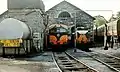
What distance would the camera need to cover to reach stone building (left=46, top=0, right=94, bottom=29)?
52250 millimetres

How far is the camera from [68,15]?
174 ft

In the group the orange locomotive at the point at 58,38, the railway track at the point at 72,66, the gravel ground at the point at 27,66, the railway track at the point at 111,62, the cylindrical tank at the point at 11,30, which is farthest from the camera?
the orange locomotive at the point at 58,38

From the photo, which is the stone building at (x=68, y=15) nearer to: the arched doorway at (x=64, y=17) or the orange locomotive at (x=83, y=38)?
the arched doorway at (x=64, y=17)

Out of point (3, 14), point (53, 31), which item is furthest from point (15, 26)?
point (3, 14)

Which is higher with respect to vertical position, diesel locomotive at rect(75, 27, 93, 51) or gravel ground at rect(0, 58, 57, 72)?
diesel locomotive at rect(75, 27, 93, 51)

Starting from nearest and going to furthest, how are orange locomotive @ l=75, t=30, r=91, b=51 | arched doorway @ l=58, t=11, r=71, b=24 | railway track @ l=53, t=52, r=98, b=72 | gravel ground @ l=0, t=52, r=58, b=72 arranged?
railway track @ l=53, t=52, r=98, b=72
gravel ground @ l=0, t=52, r=58, b=72
orange locomotive @ l=75, t=30, r=91, b=51
arched doorway @ l=58, t=11, r=71, b=24

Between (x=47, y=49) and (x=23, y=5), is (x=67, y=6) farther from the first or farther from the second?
(x=47, y=49)

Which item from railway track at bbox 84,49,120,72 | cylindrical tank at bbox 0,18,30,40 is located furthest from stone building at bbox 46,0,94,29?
railway track at bbox 84,49,120,72

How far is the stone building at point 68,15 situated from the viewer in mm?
52250

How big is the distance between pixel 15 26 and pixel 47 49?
469 inches

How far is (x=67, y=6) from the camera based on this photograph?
176ft

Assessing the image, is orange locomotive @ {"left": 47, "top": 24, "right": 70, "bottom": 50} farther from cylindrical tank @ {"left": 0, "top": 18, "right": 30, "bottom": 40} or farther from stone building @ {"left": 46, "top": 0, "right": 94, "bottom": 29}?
stone building @ {"left": 46, "top": 0, "right": 94, "bottom": 29}

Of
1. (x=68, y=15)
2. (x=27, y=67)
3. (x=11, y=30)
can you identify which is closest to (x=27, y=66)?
(x=27, y=67)

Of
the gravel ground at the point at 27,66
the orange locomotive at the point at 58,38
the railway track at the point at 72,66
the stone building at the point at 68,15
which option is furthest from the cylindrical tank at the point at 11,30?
the stone building at the point at 68,15
